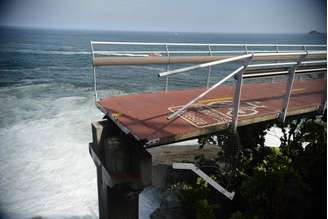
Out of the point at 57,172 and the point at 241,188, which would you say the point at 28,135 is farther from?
the point at 241,188

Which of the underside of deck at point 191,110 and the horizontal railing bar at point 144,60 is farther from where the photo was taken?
the horizontal railing bar at point 144,60

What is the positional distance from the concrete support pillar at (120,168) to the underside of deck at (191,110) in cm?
23

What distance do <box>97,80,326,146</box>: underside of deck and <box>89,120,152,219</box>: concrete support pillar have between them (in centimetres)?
23

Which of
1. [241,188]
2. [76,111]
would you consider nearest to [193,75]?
[76,111]

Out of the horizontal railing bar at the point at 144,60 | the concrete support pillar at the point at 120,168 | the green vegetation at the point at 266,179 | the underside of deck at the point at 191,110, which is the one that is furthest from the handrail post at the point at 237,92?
the concrete support pillar at the point at 120,168

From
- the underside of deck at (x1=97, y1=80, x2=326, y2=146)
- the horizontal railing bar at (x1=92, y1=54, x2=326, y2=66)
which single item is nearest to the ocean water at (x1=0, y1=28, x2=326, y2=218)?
the underside of deck at (x1=97, y1=80, x2=326, y2=146)

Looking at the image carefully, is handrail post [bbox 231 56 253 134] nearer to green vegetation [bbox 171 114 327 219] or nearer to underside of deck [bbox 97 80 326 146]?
underside of deck [bbox 97 80 326 146]

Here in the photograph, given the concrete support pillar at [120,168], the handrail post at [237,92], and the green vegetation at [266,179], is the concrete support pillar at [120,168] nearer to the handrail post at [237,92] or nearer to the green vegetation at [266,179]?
the handrail post at [237,92]

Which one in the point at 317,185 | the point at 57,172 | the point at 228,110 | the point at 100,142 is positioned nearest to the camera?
the point at 100,142

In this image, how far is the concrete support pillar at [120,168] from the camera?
13.6 feet

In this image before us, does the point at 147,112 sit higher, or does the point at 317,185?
the point at 147,112

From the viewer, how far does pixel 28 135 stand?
12.6 meters

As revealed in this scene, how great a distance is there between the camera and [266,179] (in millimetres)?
5305

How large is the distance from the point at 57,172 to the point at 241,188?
672cm
